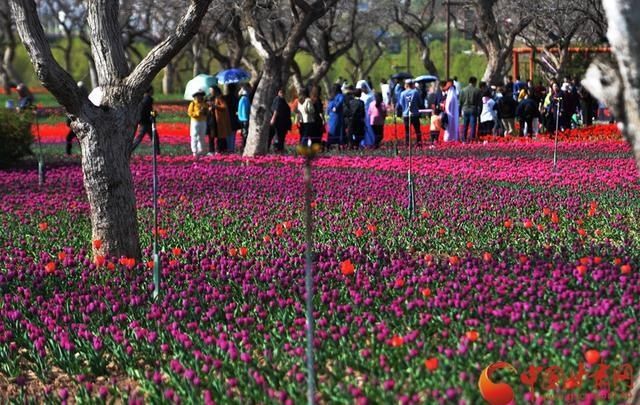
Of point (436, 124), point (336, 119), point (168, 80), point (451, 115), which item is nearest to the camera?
point (336, 119)

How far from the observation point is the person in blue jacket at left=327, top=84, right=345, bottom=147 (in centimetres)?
2566

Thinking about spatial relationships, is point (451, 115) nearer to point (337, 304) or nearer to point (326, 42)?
point (326, 42)

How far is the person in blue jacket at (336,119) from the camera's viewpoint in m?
25.7

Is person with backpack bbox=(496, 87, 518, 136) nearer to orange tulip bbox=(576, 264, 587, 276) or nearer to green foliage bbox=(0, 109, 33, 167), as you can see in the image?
green foliage bbox=(0, 109, 33, 167)

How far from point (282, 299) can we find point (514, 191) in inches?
290

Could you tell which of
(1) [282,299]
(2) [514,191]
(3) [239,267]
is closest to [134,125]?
(3) [239,267]

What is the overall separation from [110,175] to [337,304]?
10.0 feet

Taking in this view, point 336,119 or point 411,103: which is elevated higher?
point 411,103

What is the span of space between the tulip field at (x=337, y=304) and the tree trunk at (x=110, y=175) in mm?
188

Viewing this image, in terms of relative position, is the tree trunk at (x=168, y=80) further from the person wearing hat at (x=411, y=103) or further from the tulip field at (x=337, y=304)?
the tulip field at (x=337, y=304)

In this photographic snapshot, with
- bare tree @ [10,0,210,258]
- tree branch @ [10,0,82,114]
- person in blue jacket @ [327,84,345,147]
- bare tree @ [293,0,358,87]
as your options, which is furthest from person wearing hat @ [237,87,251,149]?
tree branch @ [10,0,82,114]

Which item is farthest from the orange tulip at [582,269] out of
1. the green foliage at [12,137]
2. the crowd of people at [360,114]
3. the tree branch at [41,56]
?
the green foliage at [12,137]

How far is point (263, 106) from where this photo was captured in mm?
22984

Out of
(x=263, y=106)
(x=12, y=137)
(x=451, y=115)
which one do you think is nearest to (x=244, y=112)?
(x=263, y=106)
